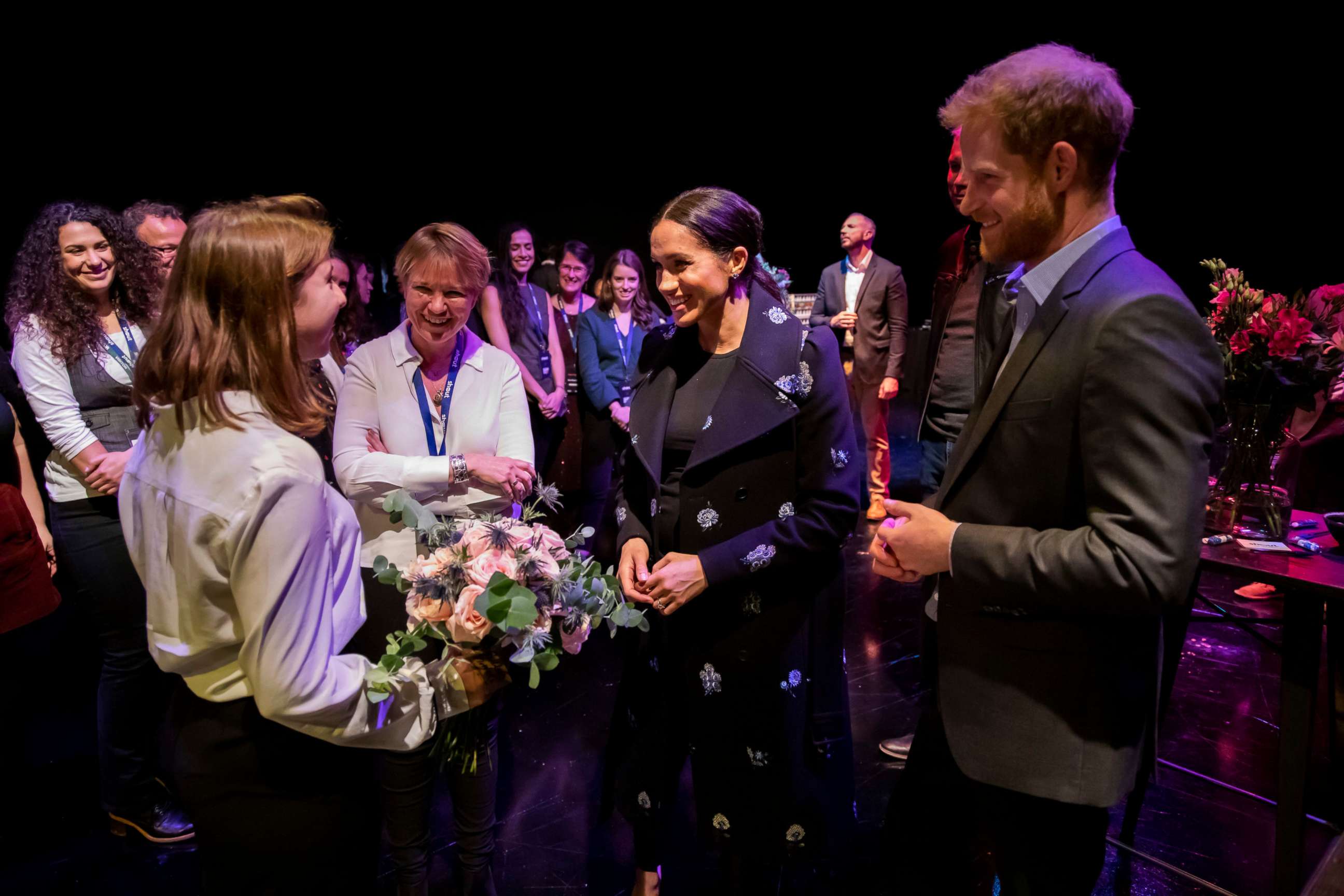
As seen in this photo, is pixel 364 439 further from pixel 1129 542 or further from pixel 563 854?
pixel 1129 542

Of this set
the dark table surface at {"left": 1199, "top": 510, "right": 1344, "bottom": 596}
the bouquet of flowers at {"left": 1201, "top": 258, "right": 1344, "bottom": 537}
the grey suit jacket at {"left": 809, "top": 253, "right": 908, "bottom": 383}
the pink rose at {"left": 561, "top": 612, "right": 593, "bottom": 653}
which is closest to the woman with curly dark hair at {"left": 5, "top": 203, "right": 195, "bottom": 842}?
the pink rose at {"left": 561, "top": 612, "right": 593, "bottom": 653}

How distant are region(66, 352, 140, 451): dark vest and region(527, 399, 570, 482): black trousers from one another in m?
2.36

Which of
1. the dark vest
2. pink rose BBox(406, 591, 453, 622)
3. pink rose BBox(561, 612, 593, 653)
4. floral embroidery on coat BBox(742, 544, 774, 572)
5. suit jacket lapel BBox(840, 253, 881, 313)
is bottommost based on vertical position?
pink rose BBox(561, 612, 593, 653)

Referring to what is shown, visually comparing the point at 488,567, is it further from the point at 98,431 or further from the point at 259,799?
the point at 98,431

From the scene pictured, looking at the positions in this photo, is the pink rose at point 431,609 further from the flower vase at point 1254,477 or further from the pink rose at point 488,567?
the flower vase at point 1254,477

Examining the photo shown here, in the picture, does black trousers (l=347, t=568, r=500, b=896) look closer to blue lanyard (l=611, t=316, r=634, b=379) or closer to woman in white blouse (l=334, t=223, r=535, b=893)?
woman in white blouse (l=334, t=223, r=535, b=893)

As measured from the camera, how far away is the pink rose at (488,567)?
4.34 ft

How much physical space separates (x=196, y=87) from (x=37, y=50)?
0.79 m

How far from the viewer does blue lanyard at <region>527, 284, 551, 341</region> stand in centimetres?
464

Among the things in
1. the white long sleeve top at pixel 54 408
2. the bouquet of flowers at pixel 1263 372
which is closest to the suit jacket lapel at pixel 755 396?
the bouquet of flowers at pixel 1263 372

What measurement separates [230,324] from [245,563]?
37 cm

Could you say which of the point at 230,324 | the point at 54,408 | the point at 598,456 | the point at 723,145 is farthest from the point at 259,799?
the point at 723,145

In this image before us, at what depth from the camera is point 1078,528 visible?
1.15 m

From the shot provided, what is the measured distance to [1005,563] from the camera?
1.15 metres
